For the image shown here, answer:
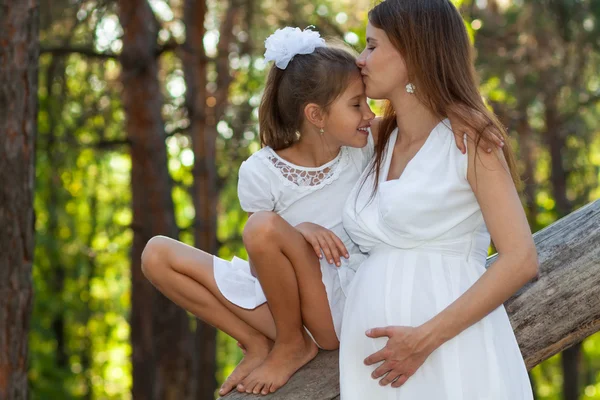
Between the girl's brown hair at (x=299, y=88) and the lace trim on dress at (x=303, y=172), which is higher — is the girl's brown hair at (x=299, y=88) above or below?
above

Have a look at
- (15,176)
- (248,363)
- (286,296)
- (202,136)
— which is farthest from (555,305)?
(202,136)

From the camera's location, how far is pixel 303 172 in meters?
3.17

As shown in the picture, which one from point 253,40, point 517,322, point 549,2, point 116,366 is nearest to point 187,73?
point 253,40

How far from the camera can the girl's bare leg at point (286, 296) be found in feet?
9.26

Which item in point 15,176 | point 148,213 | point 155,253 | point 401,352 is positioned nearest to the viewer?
point 401,352

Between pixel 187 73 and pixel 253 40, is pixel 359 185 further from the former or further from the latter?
pixel 253 40

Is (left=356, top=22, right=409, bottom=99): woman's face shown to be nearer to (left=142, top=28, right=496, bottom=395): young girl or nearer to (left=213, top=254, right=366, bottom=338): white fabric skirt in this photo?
(left=142, top=28, right=496, bottom=395): young girl

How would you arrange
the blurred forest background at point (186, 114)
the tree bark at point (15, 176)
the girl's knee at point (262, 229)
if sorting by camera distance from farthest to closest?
the blurred forest background at point (186, 114)
the tree bark at point (15, 176)
the girl's knee at point (262, 229)

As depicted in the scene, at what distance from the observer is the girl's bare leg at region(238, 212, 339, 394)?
282cm

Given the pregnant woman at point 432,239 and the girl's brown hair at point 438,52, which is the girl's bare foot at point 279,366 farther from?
the girl's brown hair at point 438,52

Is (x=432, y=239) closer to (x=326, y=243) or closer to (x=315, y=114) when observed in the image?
(x=326, y=243)

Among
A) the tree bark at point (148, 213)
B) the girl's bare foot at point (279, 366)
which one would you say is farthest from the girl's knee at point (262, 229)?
the tree bark at point (148, 213)

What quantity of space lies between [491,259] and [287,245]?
2.58 feet

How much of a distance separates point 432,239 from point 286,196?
0.74m
